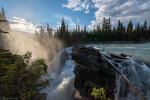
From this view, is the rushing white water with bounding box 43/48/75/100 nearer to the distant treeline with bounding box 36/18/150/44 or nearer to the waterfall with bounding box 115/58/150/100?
the waterfall with bounding box 115/58/150/100

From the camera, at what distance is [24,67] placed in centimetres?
1088

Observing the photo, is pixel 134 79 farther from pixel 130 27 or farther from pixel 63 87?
pixel 130 27

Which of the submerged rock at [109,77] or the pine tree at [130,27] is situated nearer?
the submerged rock at [109,77]

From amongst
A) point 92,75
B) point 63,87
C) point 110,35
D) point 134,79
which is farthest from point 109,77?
point 110,35

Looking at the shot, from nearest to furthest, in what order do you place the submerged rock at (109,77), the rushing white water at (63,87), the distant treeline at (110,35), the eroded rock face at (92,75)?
the submerged rock at (109,77) < the eroded rock face at (92,75) < the rushing white water at (63,87) < the distant treeline at (110,35)

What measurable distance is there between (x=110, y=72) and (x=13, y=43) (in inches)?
637

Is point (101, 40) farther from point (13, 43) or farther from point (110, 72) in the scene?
point (110, 72)

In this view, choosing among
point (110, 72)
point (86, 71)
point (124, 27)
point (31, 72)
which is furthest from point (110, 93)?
point (124, 27)

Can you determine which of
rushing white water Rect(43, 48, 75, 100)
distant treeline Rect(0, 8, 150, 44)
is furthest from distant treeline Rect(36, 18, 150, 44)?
rushing white water Rect(43, 48, 75, 100)

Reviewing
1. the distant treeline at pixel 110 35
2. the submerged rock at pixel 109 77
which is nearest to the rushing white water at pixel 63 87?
the submerged rock at pixel 109 77

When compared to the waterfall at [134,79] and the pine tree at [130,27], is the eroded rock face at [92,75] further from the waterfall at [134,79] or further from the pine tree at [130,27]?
the pine tree at [130,27]

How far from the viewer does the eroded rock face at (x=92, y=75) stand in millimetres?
13395

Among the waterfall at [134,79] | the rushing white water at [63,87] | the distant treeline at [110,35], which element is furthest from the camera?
the distant treeline at [110,35]

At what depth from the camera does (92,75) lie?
1466cm
